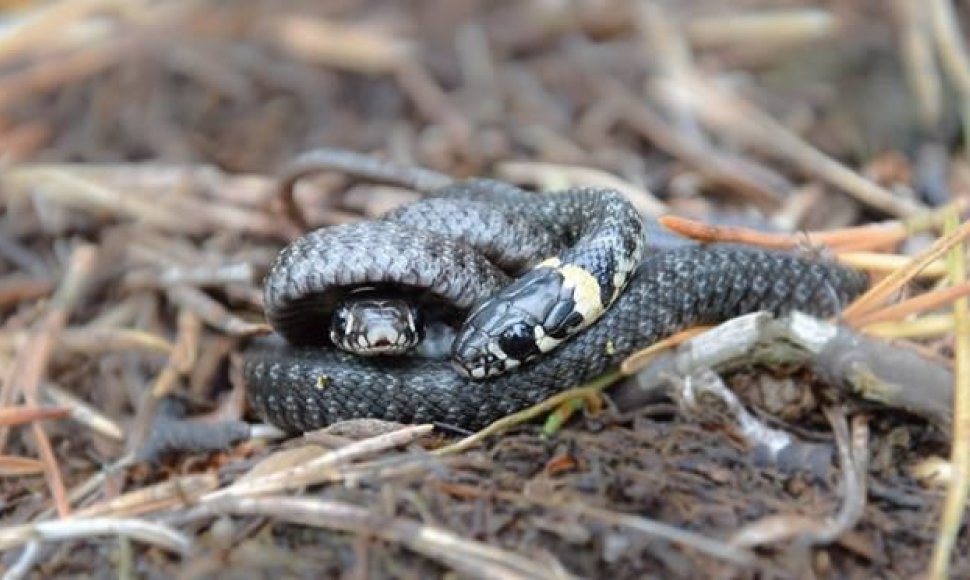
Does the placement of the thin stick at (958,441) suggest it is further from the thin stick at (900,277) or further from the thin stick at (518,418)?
the thin stick at (518,418)

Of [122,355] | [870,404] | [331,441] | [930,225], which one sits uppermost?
[930,225]

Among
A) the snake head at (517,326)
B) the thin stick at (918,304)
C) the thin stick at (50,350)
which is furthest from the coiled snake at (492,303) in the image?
the thin stick at (50,350)

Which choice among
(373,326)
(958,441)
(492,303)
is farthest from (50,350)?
(958,441)

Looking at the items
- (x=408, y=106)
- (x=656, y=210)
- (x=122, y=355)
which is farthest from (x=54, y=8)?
(x=656, y=210)

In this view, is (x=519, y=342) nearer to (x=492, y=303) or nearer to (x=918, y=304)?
(x=492, y=303)

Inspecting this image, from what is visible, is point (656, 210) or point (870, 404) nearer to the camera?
point (870, 404)

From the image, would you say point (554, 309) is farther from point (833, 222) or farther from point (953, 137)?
point (953, 137)
